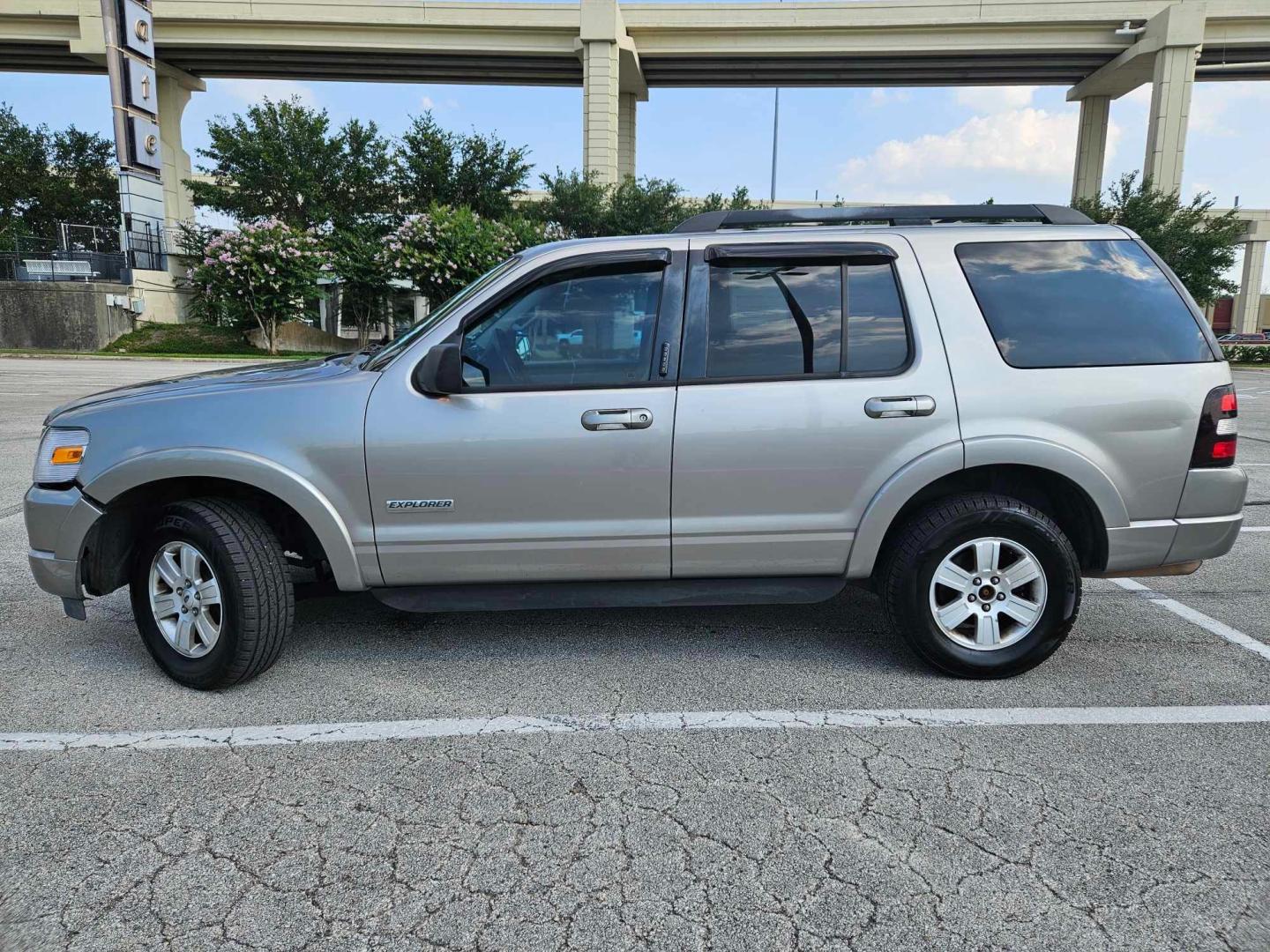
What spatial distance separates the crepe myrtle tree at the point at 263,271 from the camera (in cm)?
3012

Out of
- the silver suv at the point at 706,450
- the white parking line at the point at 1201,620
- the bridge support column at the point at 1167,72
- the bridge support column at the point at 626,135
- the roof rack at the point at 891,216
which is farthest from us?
the bridge support column at the point at 626,135

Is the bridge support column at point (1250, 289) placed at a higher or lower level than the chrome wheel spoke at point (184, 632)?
higher

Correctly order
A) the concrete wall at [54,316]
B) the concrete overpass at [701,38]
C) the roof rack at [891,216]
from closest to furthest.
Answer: the roof rack at [891,216] < the concrete wall at [54,316] < the concrete overpass at [701,38]

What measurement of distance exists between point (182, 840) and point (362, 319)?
116ft

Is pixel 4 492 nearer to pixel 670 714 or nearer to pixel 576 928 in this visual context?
pixel 670 714

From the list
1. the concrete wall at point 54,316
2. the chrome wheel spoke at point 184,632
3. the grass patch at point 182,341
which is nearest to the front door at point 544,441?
the chrome wheel spoke at point 184,632

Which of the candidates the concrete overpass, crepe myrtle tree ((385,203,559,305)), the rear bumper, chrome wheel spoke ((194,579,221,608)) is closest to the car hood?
chrome wheel spoke ((194,579,221,608))

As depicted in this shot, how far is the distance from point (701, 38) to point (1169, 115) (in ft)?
63.4

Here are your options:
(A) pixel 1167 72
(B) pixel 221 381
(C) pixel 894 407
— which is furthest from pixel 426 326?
(A) pixel 1167 72

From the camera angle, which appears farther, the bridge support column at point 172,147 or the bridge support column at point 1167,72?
the bridge support column at point 172,147

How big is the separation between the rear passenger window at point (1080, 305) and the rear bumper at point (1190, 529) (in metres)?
0.52

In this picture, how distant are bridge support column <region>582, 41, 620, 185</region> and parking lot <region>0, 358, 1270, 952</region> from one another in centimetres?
3578

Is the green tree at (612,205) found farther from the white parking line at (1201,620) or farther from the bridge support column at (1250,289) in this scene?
the bridge support column at (1250,289)

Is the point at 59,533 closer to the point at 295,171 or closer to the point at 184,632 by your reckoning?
the point at 184,632
